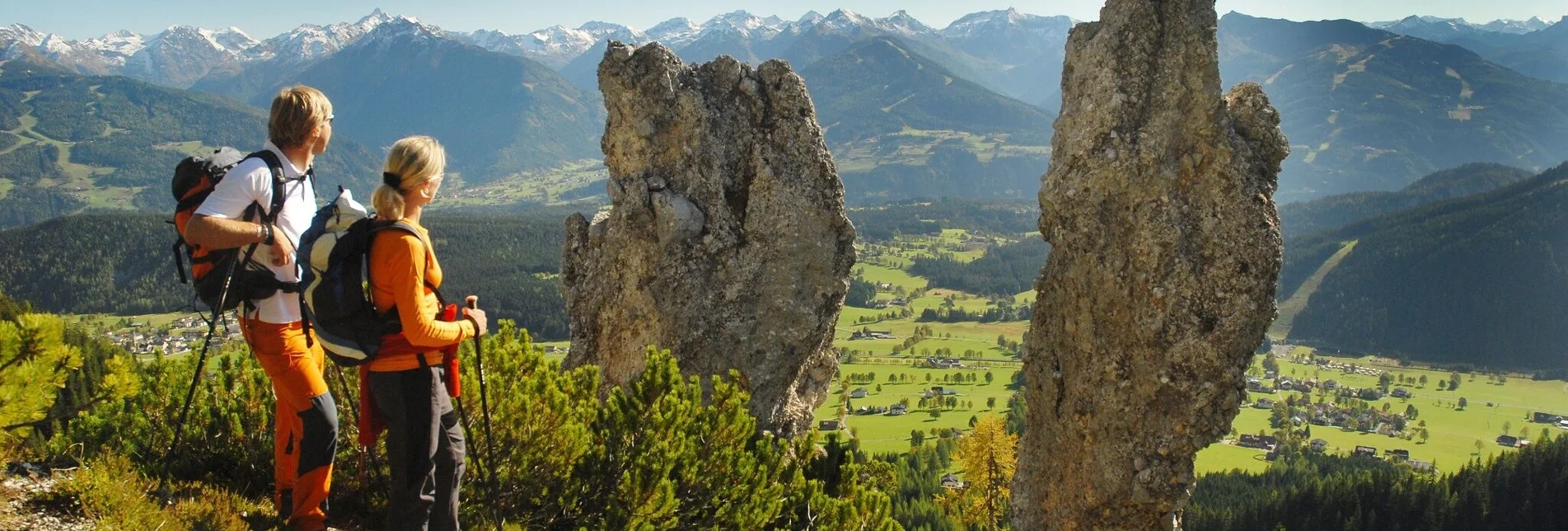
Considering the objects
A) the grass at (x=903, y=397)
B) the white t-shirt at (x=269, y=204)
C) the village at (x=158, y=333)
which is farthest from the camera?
the village at (x=158, y=333)

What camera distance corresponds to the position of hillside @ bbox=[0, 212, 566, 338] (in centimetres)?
14950

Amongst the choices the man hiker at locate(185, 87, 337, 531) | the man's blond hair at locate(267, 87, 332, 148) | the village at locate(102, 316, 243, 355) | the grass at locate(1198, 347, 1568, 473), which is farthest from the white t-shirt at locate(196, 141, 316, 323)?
the village at locate(102, 316, 243, 355)

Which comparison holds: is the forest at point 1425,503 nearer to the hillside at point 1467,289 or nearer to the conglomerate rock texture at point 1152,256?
the conglomerate rock texture at point 1152,256

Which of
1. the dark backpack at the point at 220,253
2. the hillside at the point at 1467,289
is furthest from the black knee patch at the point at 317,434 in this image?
the hillside at the point at 1467,289

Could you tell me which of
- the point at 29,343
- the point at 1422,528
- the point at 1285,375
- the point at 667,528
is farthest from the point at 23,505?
the point at 1285,375

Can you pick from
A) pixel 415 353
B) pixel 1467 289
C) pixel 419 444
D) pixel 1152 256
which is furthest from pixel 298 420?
pixel 1467 289

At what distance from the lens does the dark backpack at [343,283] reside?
6367 mm

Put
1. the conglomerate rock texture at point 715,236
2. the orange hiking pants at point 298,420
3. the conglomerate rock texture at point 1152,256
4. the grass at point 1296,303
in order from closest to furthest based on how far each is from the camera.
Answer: the orange hiking pants at point 298,420 < the conglomerate rock texture at point 1152,256 < the conglomerate rock texture at point 715,236 < the grass at point 1296,303

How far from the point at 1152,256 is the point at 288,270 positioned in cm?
1198

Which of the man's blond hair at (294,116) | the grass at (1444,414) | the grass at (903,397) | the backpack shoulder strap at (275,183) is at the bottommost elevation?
the grass at (1444,414)

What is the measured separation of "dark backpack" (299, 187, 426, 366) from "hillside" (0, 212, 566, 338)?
135413 mm

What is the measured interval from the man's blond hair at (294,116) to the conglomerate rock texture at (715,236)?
8942 millimetres

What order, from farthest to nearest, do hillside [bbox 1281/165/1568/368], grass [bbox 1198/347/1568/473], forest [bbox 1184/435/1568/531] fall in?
hillside [bbox 1281/165/1568/368], grass [bbox 1198/347/1568/473], forest [bbox 1184/435/1568/531]

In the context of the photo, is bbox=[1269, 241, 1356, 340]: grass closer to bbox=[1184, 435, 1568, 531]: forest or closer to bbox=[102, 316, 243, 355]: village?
bbox=[1184, 435, 1568, 531]: forest
